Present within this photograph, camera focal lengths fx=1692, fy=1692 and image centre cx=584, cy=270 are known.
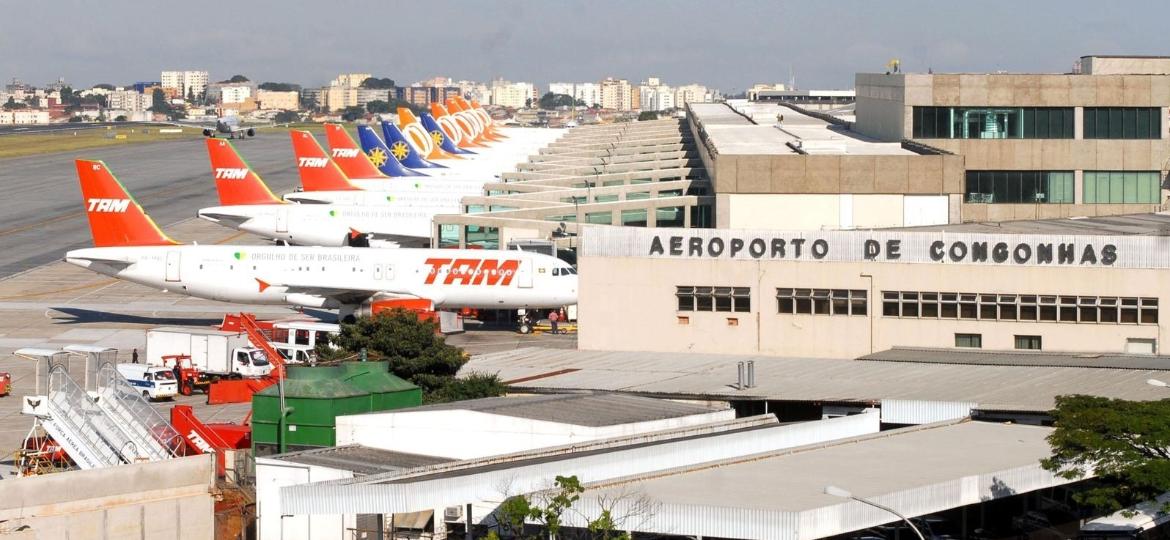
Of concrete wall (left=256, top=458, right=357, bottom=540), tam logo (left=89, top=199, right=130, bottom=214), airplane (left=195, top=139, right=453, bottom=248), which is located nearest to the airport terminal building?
concrete wall (left=256, top=458, right=357, bottom=540)

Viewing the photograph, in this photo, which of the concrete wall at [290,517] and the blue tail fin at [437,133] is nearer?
the concrete wall at [290,517]

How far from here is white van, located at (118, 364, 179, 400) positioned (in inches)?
2638

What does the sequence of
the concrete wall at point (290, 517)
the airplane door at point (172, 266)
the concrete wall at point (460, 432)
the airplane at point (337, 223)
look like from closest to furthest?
the concrete wall at point (290, 517)
the concrete wall at point (460, 432)
the airplane door at point (172, 266)
the airplane at point (337, 223)

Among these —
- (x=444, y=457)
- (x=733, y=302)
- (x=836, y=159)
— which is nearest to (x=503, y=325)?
(x=836, y=159)

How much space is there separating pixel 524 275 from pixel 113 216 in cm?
2202

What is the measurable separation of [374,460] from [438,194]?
80.0 metres

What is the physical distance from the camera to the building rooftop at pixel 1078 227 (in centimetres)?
6656

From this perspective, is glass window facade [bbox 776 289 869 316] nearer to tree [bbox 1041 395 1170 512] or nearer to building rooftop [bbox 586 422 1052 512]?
building rooftop [bbox 586 422 1052 512]

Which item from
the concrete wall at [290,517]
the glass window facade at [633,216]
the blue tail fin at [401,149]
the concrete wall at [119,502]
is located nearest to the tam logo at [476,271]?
the glass window facade at [633,216]

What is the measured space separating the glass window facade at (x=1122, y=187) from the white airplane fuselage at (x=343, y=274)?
27338 millimetres

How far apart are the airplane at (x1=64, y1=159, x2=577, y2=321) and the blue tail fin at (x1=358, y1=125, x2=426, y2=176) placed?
54.2 meters

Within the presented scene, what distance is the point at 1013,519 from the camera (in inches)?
1650

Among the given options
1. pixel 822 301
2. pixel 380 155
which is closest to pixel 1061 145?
pixel 822 301

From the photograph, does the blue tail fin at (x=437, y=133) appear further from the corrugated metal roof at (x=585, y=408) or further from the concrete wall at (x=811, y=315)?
the corrugated metal roof at (x=585, y=408)
